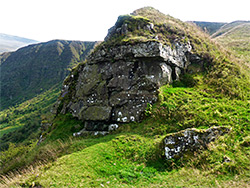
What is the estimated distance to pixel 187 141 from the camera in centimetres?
982

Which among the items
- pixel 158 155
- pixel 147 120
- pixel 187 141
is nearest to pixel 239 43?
pixel 147 120

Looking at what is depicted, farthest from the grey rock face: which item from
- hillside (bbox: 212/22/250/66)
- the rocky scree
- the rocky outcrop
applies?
hillside (bbox: 212/22/250/66)

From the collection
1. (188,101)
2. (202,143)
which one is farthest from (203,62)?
(202,143)

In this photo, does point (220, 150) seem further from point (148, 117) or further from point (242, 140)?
point (148, 117)

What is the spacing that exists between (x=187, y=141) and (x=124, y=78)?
411 inches

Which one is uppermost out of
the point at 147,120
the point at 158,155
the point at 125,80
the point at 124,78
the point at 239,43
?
the point at 239,43

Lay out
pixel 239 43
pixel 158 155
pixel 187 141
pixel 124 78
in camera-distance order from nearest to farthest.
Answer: pixel 187 141, pixel 158 155, pixel 124 78, pixel 239 43

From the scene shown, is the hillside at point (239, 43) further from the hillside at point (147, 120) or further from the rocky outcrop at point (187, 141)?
the rocky outcrop at point (187, 141)

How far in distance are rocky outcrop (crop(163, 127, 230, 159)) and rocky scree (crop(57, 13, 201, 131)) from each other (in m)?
4.85

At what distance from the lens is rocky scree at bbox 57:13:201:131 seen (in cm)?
1527

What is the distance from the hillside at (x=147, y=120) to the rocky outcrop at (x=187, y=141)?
0.07 metres

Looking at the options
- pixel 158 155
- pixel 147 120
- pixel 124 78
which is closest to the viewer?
pixel 158 155

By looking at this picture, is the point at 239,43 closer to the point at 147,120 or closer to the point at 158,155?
the point at 147,120

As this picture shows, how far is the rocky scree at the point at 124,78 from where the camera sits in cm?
1527
